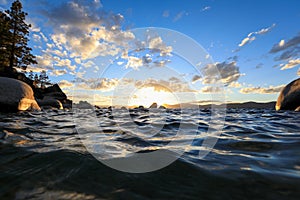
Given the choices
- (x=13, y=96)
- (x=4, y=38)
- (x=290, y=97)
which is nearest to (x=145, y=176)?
(x=13, y=96)

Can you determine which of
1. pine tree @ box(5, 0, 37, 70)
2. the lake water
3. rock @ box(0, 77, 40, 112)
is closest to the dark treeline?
pine tree @ box(5, 0, 37, 70)

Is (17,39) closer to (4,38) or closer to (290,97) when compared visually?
(4,38)

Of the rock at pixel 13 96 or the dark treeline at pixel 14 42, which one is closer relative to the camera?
the rock at pixel 13 96

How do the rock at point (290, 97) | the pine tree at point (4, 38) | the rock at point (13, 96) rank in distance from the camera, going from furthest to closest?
the pine tree at point (4, 38)
the rock at point (290, 97)
the rock at point (13, 96)

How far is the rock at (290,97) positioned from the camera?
11.2 meters

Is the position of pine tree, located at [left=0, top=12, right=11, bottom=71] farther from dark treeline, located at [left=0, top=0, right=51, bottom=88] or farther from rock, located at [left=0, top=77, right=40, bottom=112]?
A: rock, located at [left=0, top=77, right=40, bottom=112]

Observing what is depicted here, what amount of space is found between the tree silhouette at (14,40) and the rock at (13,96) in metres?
19.5

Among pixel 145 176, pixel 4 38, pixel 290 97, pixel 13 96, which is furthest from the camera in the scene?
pixel 4 38

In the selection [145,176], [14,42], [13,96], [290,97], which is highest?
[14,42]

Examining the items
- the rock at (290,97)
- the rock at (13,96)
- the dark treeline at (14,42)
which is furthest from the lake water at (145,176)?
the dark treeline at (14,42)

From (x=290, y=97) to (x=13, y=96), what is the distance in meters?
16.6

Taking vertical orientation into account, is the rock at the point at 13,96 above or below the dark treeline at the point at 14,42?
below

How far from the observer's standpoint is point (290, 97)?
11.6 m

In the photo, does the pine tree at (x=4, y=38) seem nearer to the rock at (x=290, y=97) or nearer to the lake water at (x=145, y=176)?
the lake water at (x=145, y=176)
